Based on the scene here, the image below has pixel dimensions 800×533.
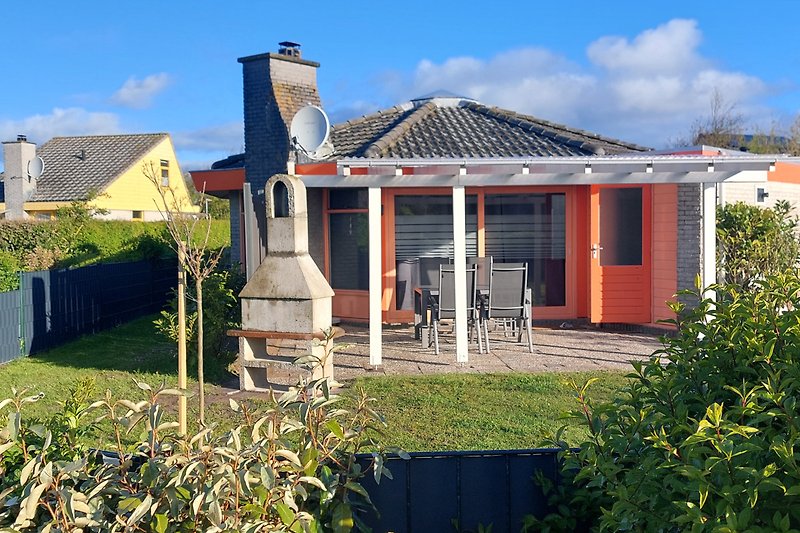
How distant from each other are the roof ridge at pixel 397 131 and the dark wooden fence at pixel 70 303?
5.65m

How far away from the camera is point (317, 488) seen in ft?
10.9

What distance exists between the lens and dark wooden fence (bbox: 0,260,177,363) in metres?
12.3

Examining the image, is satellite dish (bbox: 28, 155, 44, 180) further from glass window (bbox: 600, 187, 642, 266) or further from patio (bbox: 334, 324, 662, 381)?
glass window (bbox: 600, 187, 642, 266)

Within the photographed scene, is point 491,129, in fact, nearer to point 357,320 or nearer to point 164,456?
point 357,320

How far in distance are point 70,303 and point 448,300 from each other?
23.0 ft

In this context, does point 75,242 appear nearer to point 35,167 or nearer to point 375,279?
point 375,279

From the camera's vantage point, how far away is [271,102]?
15.2m

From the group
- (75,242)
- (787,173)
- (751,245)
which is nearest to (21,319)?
(75,242)

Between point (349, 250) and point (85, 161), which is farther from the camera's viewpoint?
point (85, 161)

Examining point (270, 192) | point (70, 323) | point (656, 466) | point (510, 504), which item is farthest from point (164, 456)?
point (70, 323)

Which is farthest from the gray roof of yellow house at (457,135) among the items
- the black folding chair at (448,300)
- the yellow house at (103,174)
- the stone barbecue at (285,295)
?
the yellow house at (103,174)

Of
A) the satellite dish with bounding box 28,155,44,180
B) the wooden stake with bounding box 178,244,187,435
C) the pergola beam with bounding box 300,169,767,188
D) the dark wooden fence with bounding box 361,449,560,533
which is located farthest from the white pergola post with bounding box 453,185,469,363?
the satellite dish with bounding box 28,155,44,180

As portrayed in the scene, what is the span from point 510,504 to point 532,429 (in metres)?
3.45

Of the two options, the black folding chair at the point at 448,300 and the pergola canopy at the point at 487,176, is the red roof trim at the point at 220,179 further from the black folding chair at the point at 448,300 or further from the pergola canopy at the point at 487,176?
the black folding chair at the point at 448,300
